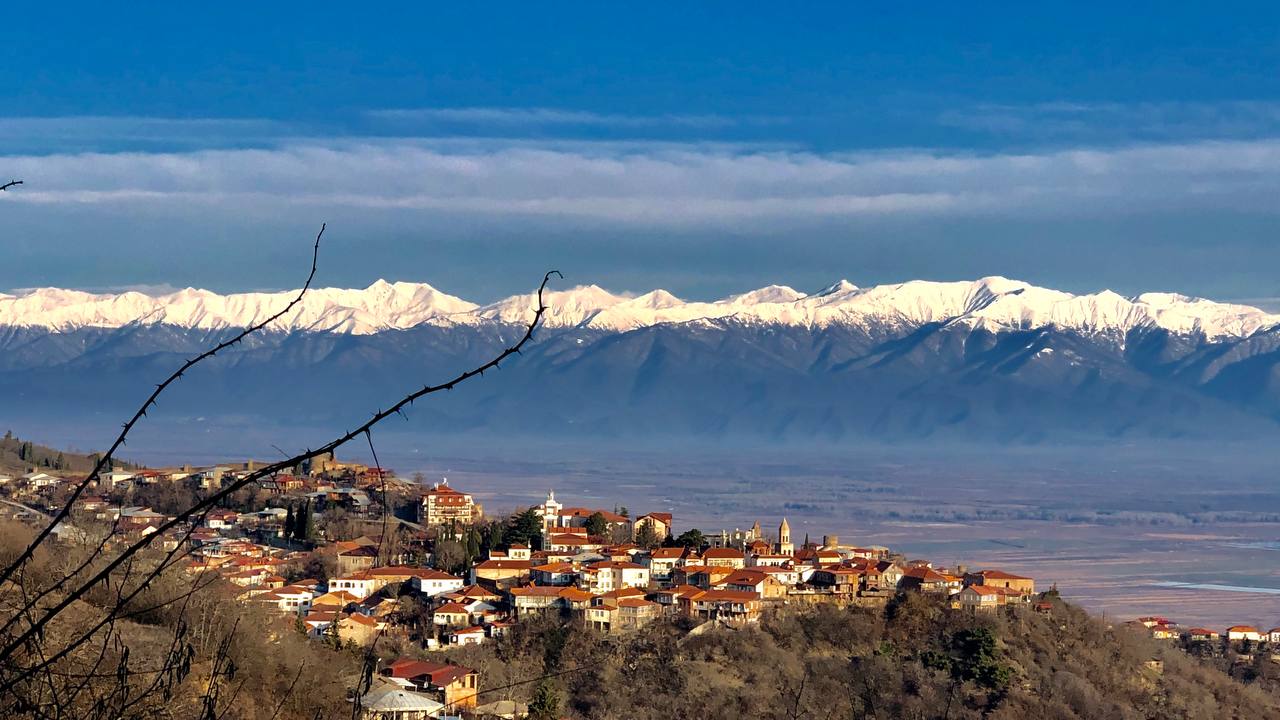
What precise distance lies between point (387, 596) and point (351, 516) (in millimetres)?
15652

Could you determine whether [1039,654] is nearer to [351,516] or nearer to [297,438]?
[351,516]

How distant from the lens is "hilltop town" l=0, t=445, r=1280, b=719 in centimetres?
3772

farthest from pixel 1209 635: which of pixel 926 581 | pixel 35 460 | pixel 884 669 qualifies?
pixel 35 460

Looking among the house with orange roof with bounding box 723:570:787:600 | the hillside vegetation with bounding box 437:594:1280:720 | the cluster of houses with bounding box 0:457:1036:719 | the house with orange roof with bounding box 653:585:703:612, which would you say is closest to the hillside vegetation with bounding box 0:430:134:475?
the cluster of houses with bounding box 0:457:1036:719

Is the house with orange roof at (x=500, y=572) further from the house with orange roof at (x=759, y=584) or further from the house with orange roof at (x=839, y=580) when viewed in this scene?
the house with orange roof at (x=839, y=580)

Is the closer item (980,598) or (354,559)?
(980,598)

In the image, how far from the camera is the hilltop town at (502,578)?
37.7 m

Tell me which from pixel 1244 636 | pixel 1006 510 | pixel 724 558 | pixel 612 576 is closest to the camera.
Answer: pixel 612 576

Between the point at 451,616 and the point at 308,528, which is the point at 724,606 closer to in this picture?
the point at 451,616

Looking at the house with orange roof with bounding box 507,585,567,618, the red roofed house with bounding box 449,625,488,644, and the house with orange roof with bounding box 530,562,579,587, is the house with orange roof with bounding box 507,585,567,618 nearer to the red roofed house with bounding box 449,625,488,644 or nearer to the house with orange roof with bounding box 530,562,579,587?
the house with orange roof with bounding box 530,562,579,587

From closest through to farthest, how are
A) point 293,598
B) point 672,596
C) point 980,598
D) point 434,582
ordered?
point 293,598 → point 672,596 → point 980,598 → point 434,582

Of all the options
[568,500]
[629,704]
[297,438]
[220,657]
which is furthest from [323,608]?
[297,438]

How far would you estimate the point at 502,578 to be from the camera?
146 feet

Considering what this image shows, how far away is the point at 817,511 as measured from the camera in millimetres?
124812
